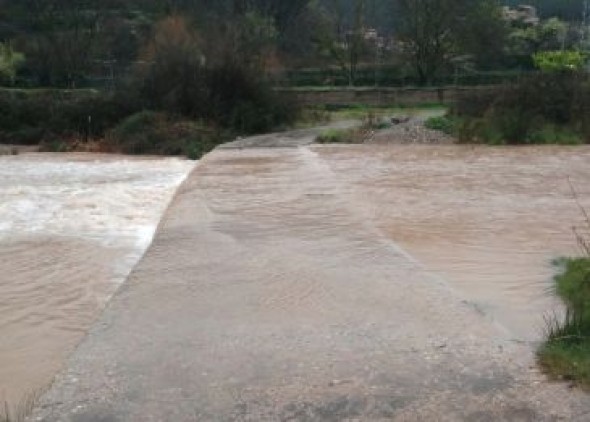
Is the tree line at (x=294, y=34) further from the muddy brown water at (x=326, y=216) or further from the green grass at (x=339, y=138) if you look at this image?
the muddy brown water at (x=326, y=216)

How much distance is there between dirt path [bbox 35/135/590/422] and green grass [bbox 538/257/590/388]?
6.2 inches

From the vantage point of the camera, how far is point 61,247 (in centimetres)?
1201

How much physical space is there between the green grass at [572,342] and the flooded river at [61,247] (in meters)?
3.83

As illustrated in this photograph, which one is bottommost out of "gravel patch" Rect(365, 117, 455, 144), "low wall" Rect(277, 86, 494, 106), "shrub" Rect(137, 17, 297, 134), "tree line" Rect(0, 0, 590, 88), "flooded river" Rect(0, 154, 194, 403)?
"gravel patch" Rect(365, 117, 455, 144)

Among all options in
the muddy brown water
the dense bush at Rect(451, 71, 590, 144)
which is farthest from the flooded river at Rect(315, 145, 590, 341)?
the dense bush at Rect(451, 71, 590, 144)

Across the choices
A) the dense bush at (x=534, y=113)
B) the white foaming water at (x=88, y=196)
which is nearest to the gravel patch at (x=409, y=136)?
the dense bush at (x=534, y=113)

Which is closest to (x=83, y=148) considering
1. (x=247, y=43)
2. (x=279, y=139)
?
(x=279, y=139)

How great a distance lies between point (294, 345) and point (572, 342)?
211 cm

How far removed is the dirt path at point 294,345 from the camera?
5.73 meters

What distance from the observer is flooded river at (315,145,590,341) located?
351 inches

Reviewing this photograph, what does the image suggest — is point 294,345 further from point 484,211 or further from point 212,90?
point 212,90

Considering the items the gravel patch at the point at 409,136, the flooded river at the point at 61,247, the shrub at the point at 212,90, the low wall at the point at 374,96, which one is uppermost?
the shrub at the point at 212,90

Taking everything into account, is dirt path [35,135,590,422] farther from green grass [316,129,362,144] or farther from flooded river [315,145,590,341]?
green grass [316,129,362,144]

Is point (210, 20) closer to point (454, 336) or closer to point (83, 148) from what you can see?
point (83, 148)
